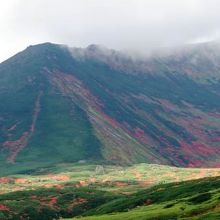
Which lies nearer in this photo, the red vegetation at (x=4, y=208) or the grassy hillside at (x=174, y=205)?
the grassy hillside at (x=174, y=205)

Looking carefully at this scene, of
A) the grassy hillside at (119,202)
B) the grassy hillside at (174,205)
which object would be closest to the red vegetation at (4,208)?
the grassy hillside at (119,202)

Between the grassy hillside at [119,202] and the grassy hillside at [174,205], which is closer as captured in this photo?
the grassy hillside at [174,205]

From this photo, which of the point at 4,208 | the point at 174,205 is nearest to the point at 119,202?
the point at 4,208

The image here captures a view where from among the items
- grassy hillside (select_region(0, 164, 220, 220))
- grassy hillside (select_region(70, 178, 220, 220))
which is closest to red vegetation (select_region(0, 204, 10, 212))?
grassy hillside (select_region(0, 164, 220, 220))

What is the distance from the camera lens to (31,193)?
164125 mm

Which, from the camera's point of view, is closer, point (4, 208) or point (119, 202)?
point (119, 202)

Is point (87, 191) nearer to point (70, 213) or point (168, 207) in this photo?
point (70, 213)

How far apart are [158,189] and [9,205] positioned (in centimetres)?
3925

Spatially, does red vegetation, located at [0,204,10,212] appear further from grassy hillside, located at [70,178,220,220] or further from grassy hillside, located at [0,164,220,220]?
grassy hillside, located at [70,178,220,220]

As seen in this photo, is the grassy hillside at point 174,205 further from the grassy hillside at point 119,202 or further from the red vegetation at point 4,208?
the red vegetation at point 4,208

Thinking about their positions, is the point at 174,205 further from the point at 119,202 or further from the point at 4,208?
the point at 4,208

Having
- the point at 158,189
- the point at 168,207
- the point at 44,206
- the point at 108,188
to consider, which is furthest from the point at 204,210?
the point at 108,188

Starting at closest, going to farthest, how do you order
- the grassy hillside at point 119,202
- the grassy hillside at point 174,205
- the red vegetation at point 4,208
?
the grassy hillside at point 174,205 < the grassy hillside at point 119,202 < the red vegetation at point 4,208

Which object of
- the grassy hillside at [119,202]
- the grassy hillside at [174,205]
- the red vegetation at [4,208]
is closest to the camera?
the grassy hillside at [174,205]
